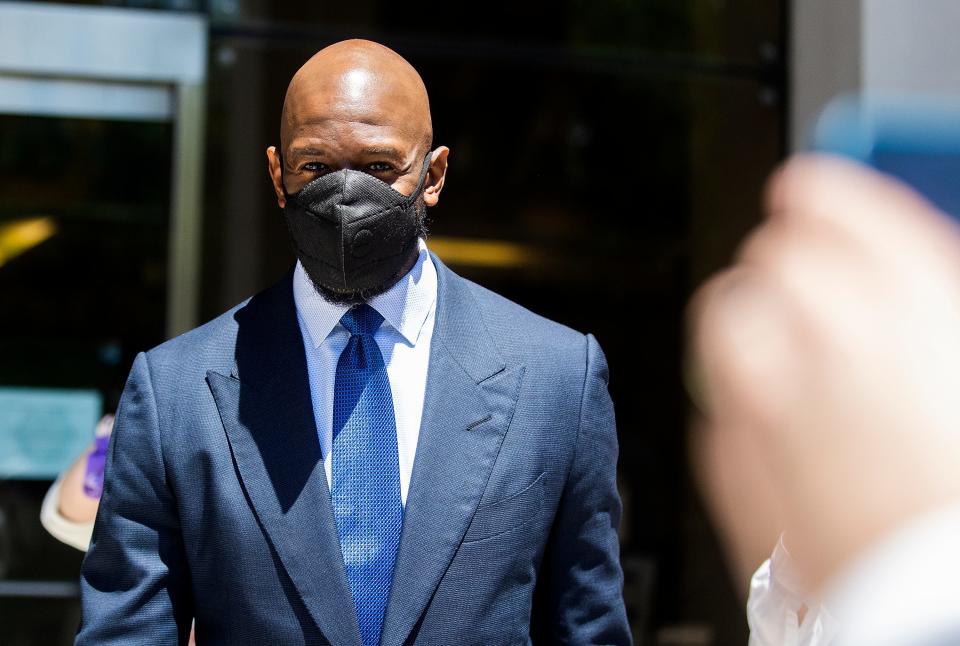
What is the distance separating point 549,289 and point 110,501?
6.00 meters

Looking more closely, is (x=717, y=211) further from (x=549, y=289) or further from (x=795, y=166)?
(x=795, y=166)

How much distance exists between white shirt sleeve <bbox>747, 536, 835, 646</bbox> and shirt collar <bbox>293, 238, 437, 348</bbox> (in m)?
0.82

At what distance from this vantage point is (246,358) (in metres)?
2.13

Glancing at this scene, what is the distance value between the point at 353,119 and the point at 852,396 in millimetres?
1546

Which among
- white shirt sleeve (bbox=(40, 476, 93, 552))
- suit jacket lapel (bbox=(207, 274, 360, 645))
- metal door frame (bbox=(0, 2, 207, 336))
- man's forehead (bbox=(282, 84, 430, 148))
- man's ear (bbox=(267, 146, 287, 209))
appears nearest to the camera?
suit jacket lapel (bbox=(207, 274, 360, 645))

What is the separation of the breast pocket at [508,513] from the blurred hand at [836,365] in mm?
1339

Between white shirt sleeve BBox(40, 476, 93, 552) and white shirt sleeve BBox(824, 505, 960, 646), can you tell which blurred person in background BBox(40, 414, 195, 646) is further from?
white shirt sleeve BBox(824, 505, 960, 646)

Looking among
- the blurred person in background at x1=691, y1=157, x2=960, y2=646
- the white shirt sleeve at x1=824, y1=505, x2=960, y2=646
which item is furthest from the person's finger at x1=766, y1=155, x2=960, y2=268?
the white shirt sleeve at x1=824, y1=505, x2=960, y2=646

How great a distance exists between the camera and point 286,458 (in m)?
2.01

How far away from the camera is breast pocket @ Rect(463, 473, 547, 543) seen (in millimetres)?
2027

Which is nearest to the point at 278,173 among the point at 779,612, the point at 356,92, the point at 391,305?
the point at 356,92

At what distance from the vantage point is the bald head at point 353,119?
2.07 metres

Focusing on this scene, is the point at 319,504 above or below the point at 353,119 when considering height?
below

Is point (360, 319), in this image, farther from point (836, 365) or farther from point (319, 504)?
point (836, 365)
